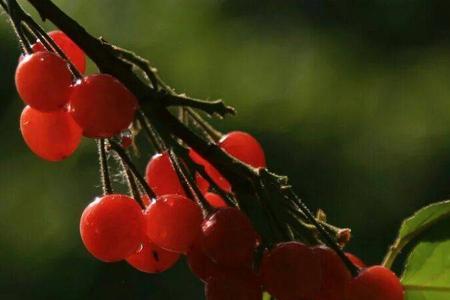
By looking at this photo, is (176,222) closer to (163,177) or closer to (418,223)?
(163,177)

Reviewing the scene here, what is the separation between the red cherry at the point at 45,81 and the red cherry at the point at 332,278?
216 millimetres

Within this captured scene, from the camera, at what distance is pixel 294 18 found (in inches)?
312

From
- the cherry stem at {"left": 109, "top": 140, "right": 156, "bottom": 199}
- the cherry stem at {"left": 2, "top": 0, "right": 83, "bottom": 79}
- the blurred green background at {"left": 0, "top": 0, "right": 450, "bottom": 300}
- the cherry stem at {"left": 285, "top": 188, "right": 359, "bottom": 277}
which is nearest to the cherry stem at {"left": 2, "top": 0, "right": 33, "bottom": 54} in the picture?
the cherry stem at {"left": 2, "top": 0, "right": 83, "bottom": 79}

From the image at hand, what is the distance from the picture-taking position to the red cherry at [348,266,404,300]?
30.6 inches

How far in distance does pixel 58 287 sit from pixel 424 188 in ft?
7.65

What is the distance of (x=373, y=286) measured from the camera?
0.78 meters

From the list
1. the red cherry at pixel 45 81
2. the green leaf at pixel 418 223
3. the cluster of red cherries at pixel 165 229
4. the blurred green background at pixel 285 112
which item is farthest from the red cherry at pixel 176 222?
the blurred green background at pixel 285 112

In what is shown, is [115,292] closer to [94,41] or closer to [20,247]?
[20,247]

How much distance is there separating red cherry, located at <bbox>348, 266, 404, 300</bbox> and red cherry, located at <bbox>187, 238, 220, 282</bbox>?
0.10 metres

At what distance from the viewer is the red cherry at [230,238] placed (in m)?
0.75

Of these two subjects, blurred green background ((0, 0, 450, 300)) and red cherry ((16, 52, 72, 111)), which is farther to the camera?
blurred green background ((0, 0, 450, 300))

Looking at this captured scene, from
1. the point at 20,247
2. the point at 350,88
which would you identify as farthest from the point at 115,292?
the point at 350,88

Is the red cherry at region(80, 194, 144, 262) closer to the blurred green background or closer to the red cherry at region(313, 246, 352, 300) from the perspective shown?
the red cherry at region(313, 246, 352, 300)

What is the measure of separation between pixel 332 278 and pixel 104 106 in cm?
20
